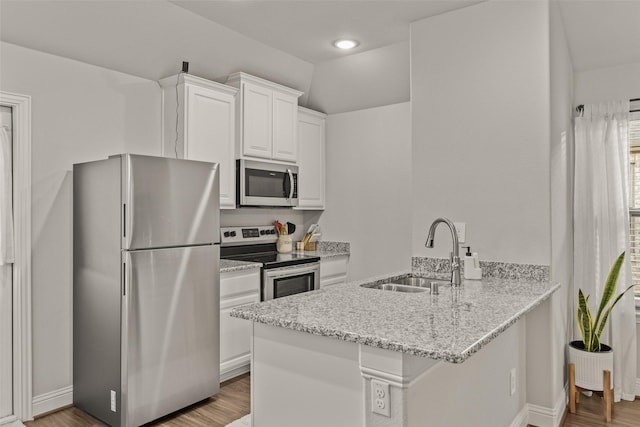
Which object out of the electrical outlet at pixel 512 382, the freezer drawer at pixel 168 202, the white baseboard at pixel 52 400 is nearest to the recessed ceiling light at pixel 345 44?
the freezer drawer at pixel 168 202

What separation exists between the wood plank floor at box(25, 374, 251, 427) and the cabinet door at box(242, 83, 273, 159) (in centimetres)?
192

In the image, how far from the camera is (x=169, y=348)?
2.79m

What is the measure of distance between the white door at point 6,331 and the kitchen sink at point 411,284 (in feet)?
7.22

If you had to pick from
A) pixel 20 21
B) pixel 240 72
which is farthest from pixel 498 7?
pixel 20 21

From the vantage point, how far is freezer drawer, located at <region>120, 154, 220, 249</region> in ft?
8.52

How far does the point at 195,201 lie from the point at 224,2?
1330 millimetres

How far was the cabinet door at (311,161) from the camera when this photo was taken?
14.6 feet

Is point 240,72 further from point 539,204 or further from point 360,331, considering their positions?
point 360,331

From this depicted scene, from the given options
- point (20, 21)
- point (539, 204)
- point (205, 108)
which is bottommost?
point (539, 204)

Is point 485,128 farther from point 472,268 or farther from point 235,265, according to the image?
point 235,265

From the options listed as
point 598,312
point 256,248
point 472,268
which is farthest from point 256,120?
point 598,312

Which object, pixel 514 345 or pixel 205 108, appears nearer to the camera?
pixel 514 345

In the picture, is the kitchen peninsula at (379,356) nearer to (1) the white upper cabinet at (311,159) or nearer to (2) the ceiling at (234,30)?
(2) the ceiling at (234,30)

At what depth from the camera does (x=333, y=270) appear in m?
4.38
